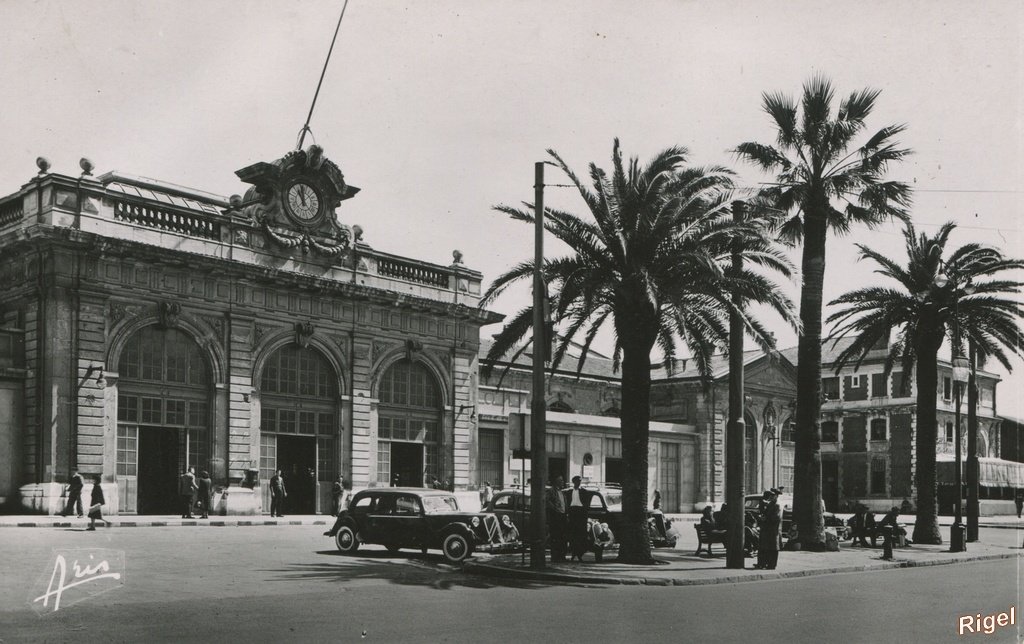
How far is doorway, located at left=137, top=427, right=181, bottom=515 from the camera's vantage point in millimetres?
31141

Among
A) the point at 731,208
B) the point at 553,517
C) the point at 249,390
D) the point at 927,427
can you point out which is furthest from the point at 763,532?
the point at 249,390

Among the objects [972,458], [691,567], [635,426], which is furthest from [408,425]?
[691,567]

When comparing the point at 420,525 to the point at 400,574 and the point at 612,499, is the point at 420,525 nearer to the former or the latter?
the point at 400,574

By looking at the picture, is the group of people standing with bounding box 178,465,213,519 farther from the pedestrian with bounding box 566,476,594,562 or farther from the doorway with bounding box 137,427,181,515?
the pedestrian with bounding box 566,476,594,562

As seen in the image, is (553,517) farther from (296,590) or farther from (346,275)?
(346,275)

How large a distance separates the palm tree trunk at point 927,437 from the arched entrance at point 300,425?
709 inches

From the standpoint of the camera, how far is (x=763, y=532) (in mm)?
18578

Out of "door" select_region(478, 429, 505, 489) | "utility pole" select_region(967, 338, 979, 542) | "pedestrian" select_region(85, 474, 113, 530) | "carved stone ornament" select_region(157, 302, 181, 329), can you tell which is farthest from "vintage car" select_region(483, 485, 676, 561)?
"door" select_region(478, 429, 505, 489)

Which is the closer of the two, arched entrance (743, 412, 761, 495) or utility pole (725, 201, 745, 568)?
utility pole (725, 201, 745, 568)

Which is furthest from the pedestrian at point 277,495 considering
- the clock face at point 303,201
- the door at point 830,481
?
the door at point 830,481

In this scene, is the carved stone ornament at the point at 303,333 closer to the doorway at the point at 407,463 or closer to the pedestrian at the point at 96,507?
the doorway at the point at 407,463

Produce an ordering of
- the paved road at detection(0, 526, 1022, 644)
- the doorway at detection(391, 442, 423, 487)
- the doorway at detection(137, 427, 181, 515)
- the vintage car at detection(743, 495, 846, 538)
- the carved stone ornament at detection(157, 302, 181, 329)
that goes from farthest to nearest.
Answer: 1. the doorway at detection(391, 442, 423, 487)
2. the doorway at detection(137, 427, 181, 515)
3. the carved stone ornament at detection(157, 302, 181, 329)
4. the vintage car at detection(743, 495, 846, 538)
5. the paved road at detection(0, 526, 1022, 644)

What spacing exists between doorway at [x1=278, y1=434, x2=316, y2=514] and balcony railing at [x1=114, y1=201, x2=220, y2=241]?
694 centimetres

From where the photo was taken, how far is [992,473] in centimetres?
6097
